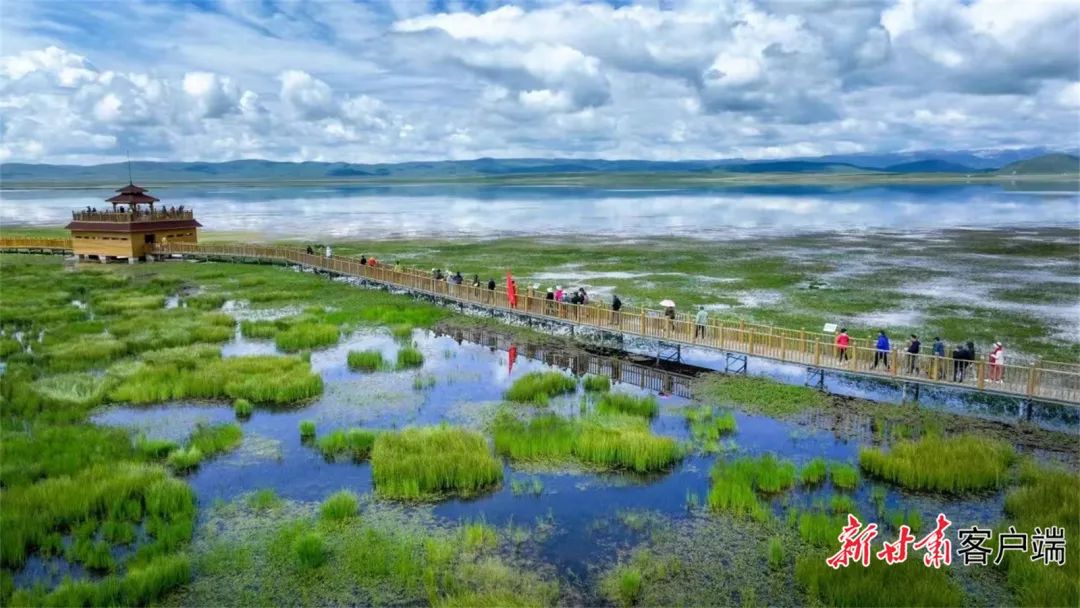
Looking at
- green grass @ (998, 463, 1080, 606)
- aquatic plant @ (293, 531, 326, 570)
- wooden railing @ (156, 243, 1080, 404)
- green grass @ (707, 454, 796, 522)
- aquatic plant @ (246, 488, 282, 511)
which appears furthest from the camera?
wooden railing @ (156, 243, 1080, 404)

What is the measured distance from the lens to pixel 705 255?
6275cm

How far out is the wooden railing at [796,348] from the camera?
21734mm

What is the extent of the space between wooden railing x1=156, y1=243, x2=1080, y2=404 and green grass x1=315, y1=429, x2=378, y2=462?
12.9 meters

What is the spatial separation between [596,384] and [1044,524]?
13924 millimetres

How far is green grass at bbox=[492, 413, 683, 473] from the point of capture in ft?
64.2

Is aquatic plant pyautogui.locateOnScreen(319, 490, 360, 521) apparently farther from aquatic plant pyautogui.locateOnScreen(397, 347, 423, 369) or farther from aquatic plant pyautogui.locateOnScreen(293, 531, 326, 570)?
aquatic plant pyautogui.locateOnScreen(397, 347, 423, 369)

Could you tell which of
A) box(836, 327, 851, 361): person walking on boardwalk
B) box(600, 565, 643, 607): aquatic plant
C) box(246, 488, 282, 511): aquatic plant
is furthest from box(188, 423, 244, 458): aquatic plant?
box(836, 327, 851, 361): person walking on boardwalk

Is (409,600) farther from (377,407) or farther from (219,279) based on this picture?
(219,279)

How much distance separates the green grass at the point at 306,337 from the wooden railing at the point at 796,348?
7863mm

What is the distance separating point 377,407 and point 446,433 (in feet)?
15.0

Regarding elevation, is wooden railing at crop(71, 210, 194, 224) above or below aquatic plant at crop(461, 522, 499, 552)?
above

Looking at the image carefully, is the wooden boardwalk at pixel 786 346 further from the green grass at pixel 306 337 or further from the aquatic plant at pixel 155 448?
the aquatic plant at pixel 155 448

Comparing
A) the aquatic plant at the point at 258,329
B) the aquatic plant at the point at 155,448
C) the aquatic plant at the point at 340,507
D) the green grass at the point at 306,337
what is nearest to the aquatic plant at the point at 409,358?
the green grass at the point at 306,337

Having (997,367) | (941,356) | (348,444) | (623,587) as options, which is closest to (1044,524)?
(997,367)
